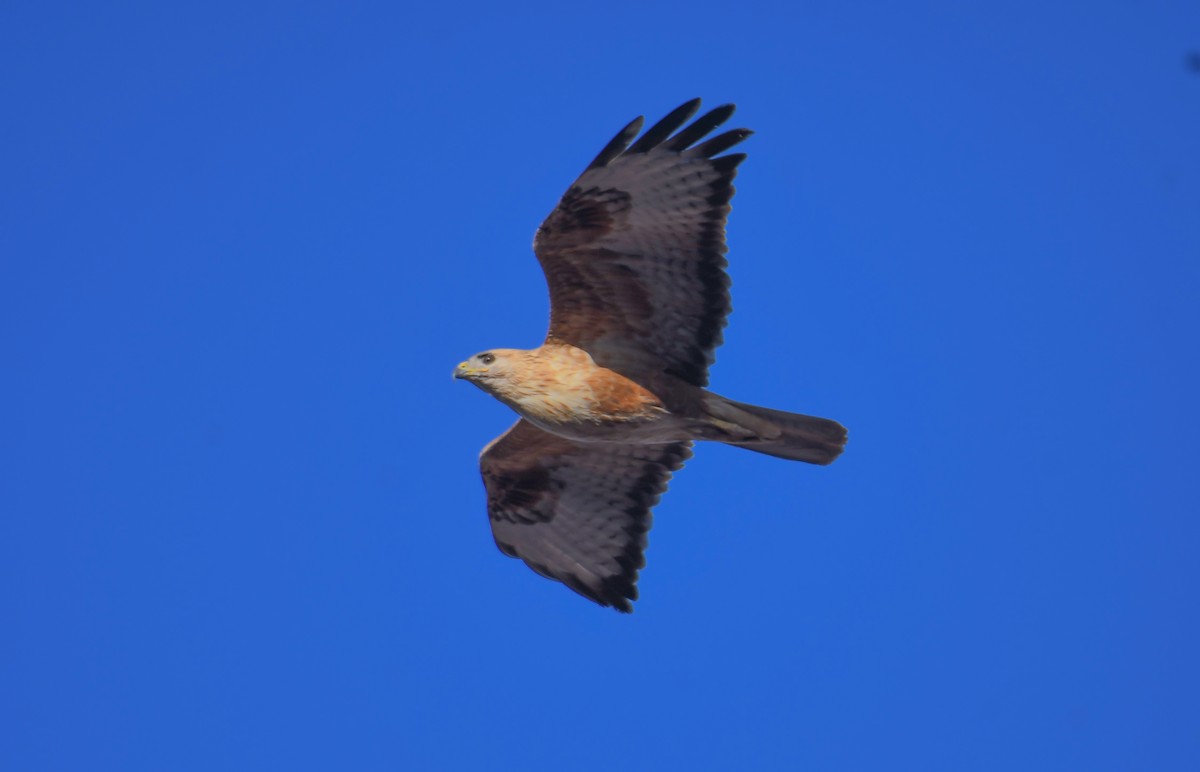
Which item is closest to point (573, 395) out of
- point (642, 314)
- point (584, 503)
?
point (642, 314)

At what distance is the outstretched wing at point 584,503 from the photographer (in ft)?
36.0

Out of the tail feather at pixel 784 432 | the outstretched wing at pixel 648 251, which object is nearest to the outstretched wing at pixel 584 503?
the tail feather at pixel 784 432

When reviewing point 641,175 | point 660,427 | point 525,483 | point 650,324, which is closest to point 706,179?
point 641,175

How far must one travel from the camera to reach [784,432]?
991 cm

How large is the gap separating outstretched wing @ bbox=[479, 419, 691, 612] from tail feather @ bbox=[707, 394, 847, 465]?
3.38ft

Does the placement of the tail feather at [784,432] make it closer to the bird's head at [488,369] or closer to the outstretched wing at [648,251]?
the outstretched wing at [648,251]

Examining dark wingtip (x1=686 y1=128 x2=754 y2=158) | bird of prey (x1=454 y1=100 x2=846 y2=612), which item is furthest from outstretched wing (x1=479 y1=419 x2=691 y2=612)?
dark wingtip (x1=686 y1=128 x2=754 y2=158)

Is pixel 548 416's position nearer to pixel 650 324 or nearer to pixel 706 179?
pixel 650 324

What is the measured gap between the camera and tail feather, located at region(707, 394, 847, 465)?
32.2 feet

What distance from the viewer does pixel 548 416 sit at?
9742mm

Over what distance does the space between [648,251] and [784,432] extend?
1.53 meters

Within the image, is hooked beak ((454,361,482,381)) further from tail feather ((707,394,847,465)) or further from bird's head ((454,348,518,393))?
tail feather ((707,394,847,465))

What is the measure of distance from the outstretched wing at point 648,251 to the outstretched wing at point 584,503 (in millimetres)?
1204

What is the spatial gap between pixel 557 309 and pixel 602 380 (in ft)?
1.86
